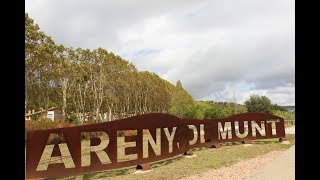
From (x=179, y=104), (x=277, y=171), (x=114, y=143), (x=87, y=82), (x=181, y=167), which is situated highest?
(x=87, y=82)

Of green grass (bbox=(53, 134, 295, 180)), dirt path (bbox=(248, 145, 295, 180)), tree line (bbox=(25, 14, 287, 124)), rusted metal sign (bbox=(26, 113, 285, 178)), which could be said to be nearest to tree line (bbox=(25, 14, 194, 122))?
tree line (bbox=(25, 14, 287, 124))

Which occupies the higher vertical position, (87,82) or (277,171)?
(87,82)

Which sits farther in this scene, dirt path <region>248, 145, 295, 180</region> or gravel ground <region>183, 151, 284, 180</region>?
gravel ground <region>183, 151, 284, 180</region>

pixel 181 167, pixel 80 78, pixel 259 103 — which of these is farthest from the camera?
pixel 259 103

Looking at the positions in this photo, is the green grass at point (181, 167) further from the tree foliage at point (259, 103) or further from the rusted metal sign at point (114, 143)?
the tree foliage at point (259, 103)

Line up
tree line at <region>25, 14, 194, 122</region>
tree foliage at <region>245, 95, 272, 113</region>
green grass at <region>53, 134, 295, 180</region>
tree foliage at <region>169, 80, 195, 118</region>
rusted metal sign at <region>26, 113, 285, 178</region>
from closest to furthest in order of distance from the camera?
rusted metal sign at <region>26, 113, 285, 178</region>
green grass at <region>53, 134, 295, 180</region>
tree line at <region>25, 14, 194, 122</region>
tree foliage at <region>169, 80, 195, 118</region>
tree foliage at <region>245, 95, 272, 113</region>

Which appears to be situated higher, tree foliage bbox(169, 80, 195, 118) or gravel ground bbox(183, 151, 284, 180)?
tree foliage bbox(169, 80, 195, 118)

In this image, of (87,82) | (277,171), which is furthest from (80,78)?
(277,171)

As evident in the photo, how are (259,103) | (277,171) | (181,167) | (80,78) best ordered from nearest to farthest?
(277,171), (181,167), (80,78), (259,103)

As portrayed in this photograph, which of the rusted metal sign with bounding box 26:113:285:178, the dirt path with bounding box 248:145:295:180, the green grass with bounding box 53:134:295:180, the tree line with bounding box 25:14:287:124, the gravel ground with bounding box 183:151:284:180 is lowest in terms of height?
the green grass with bounding box 53:134:295:180

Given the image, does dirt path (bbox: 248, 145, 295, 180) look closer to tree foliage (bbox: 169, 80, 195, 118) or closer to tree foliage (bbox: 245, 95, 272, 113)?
tree foliage (bbox: 169, 80, 195, 118)

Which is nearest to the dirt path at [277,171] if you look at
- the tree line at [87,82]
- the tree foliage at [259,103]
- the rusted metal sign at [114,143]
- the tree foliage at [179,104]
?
the rusted metal sign at [114,143]

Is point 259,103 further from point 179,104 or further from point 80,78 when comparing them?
point 80,78
